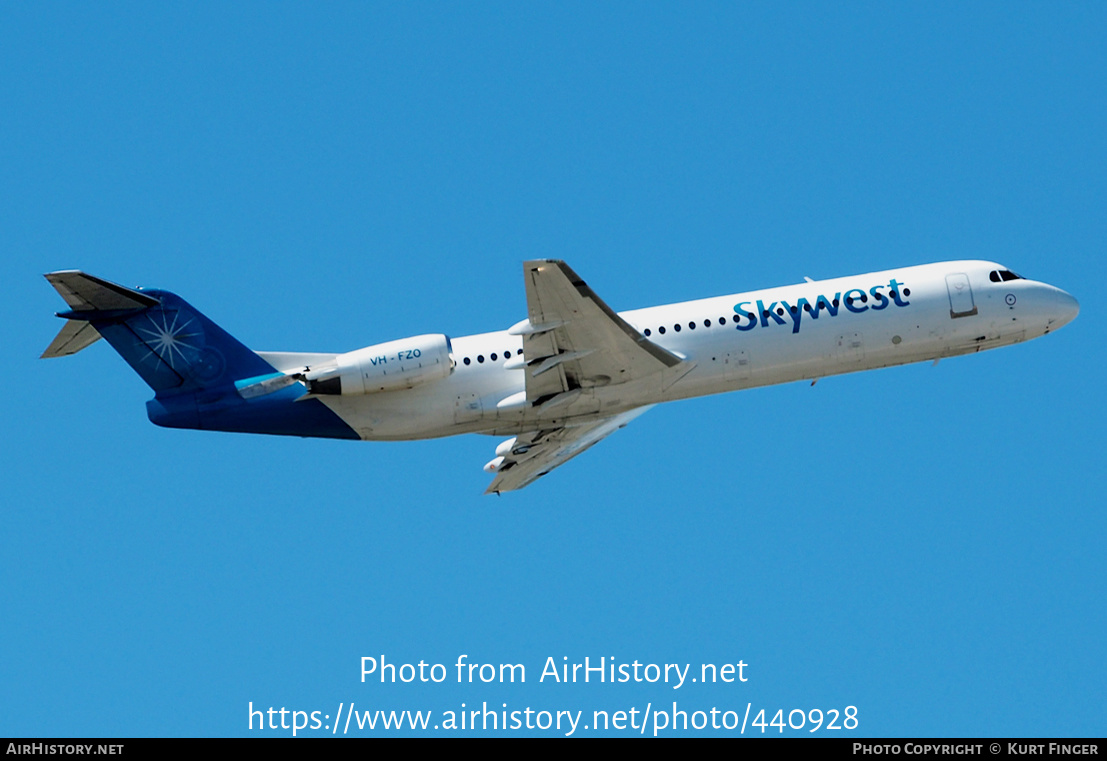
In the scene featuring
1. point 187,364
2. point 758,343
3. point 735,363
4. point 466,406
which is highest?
point 758,343

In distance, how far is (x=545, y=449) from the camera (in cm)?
3581

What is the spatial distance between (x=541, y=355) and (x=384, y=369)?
3807mm

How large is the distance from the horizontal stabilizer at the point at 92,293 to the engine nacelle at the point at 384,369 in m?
4.62

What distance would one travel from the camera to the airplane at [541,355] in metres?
31.1

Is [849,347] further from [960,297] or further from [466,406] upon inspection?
[466,406]

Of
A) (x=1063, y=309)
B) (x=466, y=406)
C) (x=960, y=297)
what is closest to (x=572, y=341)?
(x=466, y=406)

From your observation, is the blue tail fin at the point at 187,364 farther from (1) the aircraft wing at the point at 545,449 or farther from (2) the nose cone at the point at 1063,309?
(2) the nose cone at the point at 1063,309

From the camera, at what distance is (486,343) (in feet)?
108

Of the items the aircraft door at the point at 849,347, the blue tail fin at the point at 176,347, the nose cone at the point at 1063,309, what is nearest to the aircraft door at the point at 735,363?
the aircraft door at the point at 849,347

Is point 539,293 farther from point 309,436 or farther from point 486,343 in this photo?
point 309,436

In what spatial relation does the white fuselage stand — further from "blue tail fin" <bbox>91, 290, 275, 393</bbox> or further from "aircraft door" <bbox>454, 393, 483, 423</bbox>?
"blue tail fin" <bbox>91, 290, 275, 393</bbox>

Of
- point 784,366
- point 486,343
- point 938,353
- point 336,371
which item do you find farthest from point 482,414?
point 938,353

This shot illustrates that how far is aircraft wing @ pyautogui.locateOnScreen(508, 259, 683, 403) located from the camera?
1187 inches

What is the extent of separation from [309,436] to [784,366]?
40.4 feet
